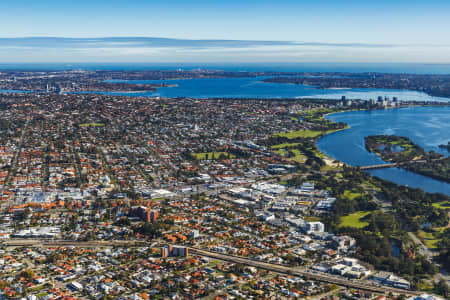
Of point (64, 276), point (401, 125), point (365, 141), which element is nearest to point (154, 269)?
point (64, 276)

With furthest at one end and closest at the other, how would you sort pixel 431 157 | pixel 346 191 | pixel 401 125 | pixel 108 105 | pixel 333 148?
pixel 108 105
pixel 401 125
pixel 333 148
pixel 431 157
pixel 346 191

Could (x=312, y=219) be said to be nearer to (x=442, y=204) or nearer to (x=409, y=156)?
(x=442, y=204)

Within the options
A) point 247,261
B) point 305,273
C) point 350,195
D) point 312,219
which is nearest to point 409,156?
point 350,195

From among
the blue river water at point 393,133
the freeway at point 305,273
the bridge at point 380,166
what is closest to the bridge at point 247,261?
the freeway at point 305,273

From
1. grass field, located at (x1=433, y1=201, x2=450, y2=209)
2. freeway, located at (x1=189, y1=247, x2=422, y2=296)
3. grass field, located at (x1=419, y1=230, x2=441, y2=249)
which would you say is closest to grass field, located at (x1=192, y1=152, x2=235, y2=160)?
grass field, located at (x1=433, y1=201, x2=450, y2=209)

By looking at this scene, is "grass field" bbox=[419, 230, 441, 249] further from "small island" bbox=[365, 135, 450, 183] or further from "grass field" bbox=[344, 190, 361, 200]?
"small island" bbox=[365, 135, 450, 183]

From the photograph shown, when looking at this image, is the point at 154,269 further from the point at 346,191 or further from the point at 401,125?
the point at 401,125

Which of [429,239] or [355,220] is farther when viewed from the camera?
[355,220]
